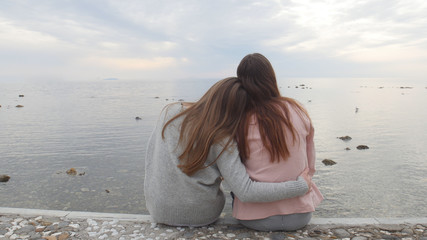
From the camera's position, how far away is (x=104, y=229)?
4.89m

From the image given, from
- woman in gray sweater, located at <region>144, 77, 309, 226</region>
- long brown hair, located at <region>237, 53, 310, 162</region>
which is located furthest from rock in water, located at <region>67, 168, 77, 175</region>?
long brown hair, located at <region>237, 53, 310, 162</region>

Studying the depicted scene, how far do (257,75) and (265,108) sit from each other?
0.45 m

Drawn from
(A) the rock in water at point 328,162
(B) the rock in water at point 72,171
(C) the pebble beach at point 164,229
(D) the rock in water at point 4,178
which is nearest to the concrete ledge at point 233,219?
(C) the pebble beach at point 164,229

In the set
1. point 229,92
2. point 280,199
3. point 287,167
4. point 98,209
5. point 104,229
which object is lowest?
point 98,209

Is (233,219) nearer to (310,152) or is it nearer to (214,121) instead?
(310,152)

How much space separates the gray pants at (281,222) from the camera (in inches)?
182

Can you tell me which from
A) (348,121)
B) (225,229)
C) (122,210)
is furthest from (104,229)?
(348,121)

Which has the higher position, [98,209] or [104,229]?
[104,229]

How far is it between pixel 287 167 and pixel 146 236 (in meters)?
2.24

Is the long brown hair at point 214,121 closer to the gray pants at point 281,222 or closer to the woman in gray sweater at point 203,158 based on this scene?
the woman in gray sweater at point 203,158

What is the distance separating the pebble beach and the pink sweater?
0.40 metres

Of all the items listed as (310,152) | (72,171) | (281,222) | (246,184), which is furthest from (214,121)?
(72,171)

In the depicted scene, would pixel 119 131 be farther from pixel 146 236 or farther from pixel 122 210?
pixel 146 236

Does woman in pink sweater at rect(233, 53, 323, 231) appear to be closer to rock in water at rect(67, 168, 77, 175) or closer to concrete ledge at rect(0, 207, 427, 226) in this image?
concrete ledge at rect(0, 207, 427, 226)
